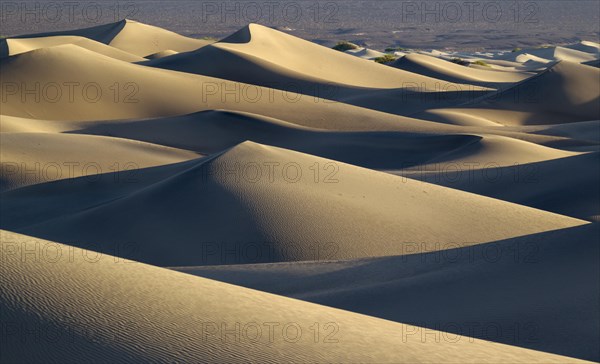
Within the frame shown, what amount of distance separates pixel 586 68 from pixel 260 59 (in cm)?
1187

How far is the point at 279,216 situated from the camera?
10.3 m

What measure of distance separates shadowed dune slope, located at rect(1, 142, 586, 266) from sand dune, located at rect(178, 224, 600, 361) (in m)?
1.15

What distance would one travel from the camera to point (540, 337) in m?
5.93

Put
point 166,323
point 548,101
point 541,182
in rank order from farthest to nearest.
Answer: point 548,101 < point 541,182 < point 166,323

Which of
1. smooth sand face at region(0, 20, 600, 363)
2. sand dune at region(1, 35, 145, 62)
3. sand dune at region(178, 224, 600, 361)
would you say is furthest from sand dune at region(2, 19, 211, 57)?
sand dune at region(178, 224, 600, 361)

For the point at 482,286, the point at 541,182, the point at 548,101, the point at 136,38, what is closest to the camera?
the point at 482,286

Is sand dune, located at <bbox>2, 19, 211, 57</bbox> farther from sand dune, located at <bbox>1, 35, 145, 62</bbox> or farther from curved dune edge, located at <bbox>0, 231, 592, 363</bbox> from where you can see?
curved dune edge, located at <bbox>0, 231, 592, 363</bbox>

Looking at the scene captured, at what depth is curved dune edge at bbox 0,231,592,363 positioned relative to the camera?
3.96 metres

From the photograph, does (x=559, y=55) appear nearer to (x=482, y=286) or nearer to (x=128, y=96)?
(x=128, y=96)

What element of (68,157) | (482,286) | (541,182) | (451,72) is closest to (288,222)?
(482,286)

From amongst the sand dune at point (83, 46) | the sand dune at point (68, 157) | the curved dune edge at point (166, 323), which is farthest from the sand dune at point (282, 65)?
the curved dune edge at point (166, 323)

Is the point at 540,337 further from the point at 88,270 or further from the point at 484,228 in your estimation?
the point at 484,228

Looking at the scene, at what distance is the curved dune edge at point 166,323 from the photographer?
396 cm

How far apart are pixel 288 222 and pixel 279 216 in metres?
0.19
